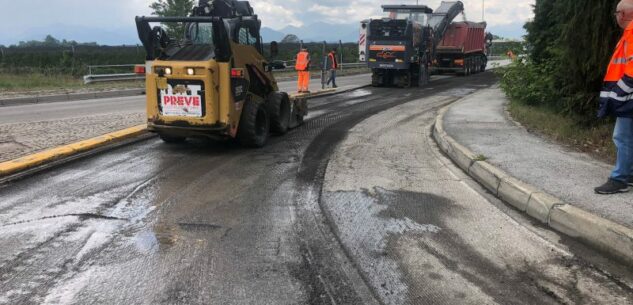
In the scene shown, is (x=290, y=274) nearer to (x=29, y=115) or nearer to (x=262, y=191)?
(x=262, y=191)

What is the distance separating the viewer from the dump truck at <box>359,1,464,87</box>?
22422 mm

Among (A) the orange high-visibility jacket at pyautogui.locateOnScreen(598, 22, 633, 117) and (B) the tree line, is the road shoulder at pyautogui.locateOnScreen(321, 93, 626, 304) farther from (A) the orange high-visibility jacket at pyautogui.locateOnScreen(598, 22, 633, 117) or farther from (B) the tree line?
(B) the tree line

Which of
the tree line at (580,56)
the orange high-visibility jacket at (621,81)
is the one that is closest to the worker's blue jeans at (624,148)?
the orange high-visibility jacket at (621,81)

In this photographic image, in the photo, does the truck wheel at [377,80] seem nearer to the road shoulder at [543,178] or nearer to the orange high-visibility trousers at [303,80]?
the orange high-visibility trousers at [303,80]

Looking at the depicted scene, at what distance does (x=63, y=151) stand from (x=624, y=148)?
23.9ft

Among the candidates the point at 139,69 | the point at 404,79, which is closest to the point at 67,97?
the point at 139,69

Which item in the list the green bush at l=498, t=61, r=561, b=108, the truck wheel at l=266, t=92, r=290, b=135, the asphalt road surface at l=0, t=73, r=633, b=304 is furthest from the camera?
the green bush at l=498, t=61, r=561, b=108

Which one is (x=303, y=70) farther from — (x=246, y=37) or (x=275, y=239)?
(x=275, y=239)

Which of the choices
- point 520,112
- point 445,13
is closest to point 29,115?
point 520,112

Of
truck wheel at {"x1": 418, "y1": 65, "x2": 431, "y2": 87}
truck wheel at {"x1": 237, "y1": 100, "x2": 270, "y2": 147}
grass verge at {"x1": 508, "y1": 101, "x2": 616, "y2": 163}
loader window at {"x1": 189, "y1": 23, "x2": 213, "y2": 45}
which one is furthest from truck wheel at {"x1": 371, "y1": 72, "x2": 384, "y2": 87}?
loader window at {"x1": 189, "y1": 23, "x2": 213, "y2": 45}

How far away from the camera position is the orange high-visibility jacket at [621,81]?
4.92 meters

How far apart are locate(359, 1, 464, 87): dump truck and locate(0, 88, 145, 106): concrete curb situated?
32.5 ft

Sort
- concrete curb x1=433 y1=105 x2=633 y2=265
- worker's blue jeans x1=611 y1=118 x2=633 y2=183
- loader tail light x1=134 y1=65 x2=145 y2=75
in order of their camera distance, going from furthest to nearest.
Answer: loader tail light x1=134 y1=65 x2=145 y2=75 < worker's blue jeans x1=611 y1=118 x2=633 y2=183 < concrete curb x1=433 y1=105 x2=633 y2=265

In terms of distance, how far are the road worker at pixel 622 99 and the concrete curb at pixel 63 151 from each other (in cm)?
690
